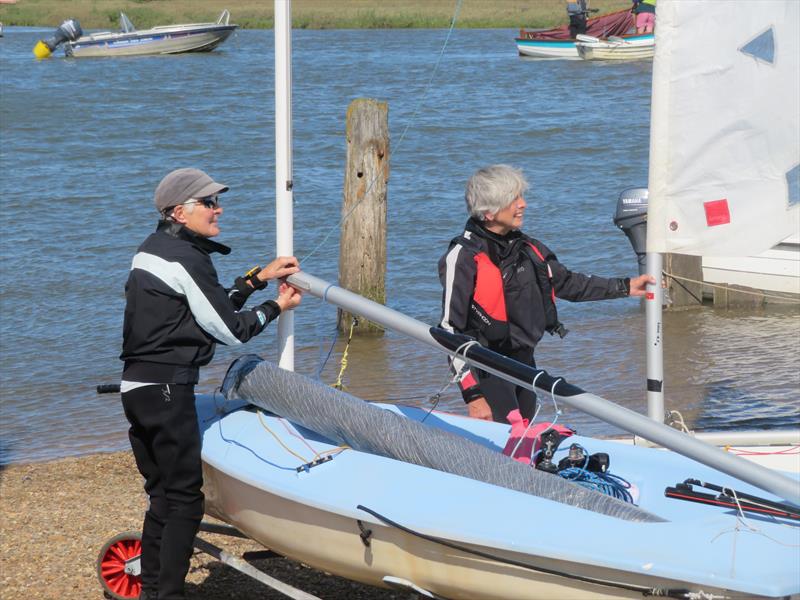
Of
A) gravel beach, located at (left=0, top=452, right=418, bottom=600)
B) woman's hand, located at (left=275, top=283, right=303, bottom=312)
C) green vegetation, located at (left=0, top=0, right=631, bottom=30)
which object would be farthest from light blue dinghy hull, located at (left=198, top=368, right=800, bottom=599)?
green vegetation, located at (left=0, top=0, right=631, bottom=30)

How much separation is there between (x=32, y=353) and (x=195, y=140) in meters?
11.9

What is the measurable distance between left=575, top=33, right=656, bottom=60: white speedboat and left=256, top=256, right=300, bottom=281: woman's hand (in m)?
31.8

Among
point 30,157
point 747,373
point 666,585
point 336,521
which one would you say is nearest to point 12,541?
point 336,521

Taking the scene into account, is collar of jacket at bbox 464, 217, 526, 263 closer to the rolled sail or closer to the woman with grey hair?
the woman with grey hair

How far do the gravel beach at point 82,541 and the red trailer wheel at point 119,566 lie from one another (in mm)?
123

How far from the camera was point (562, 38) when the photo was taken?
119 feet

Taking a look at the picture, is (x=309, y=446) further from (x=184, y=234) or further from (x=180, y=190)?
(x=180, y=190)

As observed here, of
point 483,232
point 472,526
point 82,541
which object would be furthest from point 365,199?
point 472,526

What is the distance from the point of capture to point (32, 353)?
32.2 feet

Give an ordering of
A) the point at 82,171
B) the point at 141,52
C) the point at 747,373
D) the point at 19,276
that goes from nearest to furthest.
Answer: the point at 747,373, the point at 19,276, the point at 82,171, the point at 141,52

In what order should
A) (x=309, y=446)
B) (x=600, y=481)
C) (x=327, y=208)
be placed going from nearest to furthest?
(x=600, y=481) → (x=309, y=446) → (x=327, y=208)

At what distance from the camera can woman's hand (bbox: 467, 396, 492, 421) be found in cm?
455

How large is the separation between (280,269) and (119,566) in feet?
4.39

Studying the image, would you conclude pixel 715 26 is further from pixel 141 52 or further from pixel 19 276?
pixel 141 52
